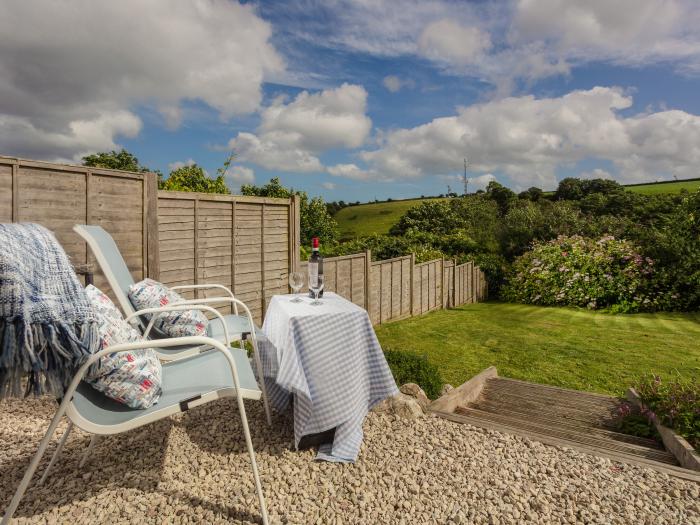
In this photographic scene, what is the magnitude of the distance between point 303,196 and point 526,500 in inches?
764

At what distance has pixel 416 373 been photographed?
3.52m

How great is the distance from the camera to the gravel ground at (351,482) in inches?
74.1

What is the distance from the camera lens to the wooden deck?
8.26 feet

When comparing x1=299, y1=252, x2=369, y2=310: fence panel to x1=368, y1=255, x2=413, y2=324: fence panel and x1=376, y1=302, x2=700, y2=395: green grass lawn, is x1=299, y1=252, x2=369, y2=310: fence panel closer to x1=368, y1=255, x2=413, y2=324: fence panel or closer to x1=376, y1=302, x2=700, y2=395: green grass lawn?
x1=368, y1=255, x2=413, y2=324: fence panel

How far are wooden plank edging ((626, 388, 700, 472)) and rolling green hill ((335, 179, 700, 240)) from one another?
2473 cm

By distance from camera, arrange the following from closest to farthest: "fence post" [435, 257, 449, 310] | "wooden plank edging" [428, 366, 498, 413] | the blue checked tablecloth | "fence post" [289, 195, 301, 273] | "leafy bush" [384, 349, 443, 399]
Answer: the blue checked tablecloth
"wooden plank edging" [428, 366, 498, 413]
"leafy bush" [384, 349, 443, 399]
"fence post" [289, 195, 301, 273]
"fence post" [435, 257, 449, 310]

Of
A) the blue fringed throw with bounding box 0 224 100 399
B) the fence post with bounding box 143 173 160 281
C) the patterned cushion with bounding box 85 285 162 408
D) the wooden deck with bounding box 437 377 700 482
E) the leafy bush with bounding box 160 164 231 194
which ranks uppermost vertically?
the leafy bush with bounding box 160 164 231 194

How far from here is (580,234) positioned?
13.3 meters

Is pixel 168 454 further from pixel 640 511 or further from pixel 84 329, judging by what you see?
pixel 640 511

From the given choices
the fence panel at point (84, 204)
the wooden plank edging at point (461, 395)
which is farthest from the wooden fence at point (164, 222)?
the wooden plank edging at point (461, 395)

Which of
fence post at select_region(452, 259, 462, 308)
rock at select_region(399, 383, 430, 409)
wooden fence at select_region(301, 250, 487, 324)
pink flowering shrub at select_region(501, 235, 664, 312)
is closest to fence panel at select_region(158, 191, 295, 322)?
wooden fence at select_region(301, 250, 487, 324)

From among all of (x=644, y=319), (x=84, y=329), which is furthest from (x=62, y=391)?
(x=644, y=319)

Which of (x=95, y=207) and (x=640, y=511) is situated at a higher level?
(x=95, y=207)

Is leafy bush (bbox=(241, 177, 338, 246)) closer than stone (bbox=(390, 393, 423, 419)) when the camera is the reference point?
No
